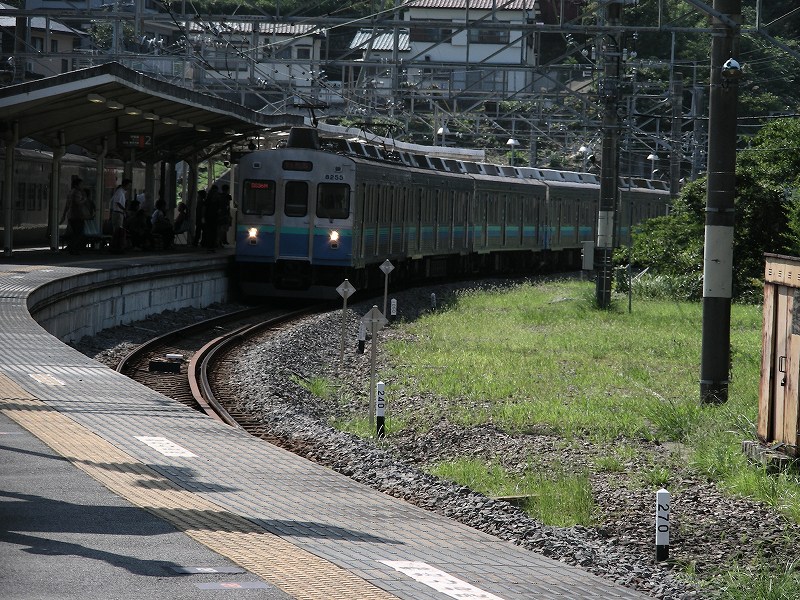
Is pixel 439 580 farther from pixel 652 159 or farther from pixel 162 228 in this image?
pixel 652 159

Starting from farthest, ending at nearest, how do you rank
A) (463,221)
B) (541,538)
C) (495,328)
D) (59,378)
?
(463,221), (495,328), (59,378), (541,538)

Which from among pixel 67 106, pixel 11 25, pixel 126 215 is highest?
pixel 11 25

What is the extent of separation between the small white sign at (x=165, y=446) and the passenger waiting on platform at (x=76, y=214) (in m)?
16.6

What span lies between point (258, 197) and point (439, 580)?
20.7 meters

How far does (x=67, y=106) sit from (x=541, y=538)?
1749 cm

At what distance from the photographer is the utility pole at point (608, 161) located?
2619cm

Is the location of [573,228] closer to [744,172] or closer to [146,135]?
[744,172]

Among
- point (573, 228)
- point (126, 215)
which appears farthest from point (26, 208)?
point (573, 228)

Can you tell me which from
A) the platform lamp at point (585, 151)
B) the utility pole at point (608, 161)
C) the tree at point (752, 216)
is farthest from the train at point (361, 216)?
the tree at point (752, 216)

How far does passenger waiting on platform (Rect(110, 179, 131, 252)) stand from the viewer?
27609 mm

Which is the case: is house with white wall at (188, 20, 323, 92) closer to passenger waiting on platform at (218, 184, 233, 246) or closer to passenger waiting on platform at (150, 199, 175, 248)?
passenger waiting on platform at (218, 184, 233, 246)

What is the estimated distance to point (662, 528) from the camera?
318 inches

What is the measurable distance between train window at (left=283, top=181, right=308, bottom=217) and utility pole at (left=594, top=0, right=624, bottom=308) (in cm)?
569

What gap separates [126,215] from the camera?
2903 cm
